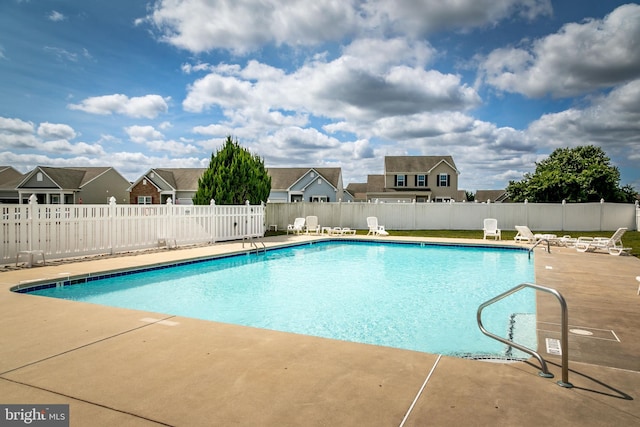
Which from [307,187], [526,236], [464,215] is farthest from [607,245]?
[307,187]

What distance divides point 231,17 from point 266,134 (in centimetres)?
1234

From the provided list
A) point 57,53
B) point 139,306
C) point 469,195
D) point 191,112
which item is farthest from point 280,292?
point 469,195

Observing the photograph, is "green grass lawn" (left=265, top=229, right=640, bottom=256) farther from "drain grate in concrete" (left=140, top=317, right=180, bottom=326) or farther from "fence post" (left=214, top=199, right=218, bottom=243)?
"drain grate in concrete" (left=140, top=317, right=180, bottom=326)

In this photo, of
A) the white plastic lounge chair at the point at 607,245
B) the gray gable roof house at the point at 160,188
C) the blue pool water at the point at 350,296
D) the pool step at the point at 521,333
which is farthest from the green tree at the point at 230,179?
the gray gable roof house at the point at 160,188

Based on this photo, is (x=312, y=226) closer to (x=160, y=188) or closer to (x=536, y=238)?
(x=536, y=238)

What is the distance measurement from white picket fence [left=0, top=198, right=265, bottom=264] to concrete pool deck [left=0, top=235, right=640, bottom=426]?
518 cm

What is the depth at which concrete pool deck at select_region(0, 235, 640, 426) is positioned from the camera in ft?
8.00

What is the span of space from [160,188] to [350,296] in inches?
1349

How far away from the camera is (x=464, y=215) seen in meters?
22.5

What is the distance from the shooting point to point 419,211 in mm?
22828

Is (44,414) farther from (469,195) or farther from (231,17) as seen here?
(469,195)

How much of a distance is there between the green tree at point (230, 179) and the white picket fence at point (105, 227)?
2.28 metres

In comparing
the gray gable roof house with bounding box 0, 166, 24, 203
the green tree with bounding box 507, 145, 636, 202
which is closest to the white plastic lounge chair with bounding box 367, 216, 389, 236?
the green tree with bounding box 507, 145, 636, 202

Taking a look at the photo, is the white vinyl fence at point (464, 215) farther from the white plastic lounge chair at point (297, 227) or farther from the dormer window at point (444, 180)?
the dormer window at point (444, 180)
